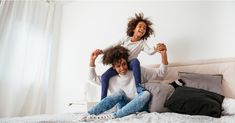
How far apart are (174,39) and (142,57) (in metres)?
0.40

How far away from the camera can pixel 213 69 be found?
1.84 m

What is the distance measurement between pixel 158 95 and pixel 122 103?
0.30 meters

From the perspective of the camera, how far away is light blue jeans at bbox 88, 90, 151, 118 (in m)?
1.37

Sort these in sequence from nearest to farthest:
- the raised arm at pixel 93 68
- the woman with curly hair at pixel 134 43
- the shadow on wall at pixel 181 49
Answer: the woman with curly hair at pixel 134 43 → the raised arm at pixel 93 68 → the shadow on wall at pixel 181 49

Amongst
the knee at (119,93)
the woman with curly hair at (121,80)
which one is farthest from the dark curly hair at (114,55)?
the knee at (119,93)

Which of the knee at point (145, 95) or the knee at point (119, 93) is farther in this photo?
the knee at point (119, 93)

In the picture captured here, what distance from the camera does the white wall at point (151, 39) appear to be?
2045 millimetres

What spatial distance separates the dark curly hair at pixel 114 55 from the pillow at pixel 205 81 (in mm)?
552

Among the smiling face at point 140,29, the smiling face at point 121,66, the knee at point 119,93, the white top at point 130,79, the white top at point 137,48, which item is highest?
the smiling face at point 140,29

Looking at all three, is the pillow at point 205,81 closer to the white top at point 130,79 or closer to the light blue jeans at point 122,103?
the white top at point 130,79

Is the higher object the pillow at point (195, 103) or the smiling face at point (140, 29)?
the smiling face at point (140, 29)

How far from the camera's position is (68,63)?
2.83 meters

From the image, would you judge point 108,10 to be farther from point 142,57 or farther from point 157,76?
point 157,76

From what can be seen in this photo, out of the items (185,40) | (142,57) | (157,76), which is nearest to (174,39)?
(185,40)
